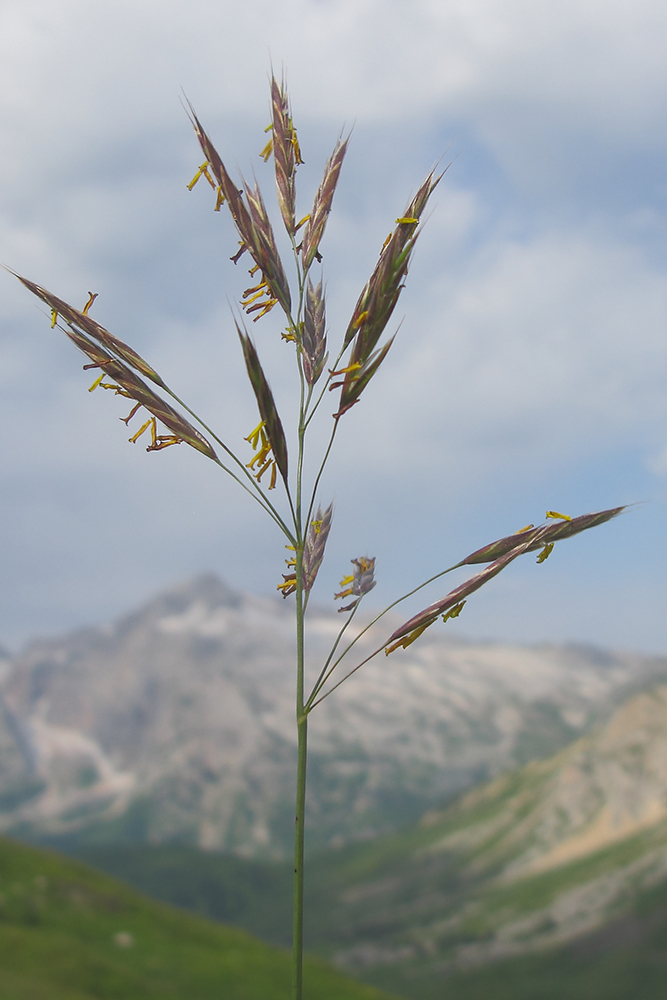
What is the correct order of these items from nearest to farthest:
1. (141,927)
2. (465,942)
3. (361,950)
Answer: (141,927) < (465,942) < (361,950)

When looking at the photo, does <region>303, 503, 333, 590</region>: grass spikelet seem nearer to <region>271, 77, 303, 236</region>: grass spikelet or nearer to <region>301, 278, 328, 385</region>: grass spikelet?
<region>301, 278, 328, 385</region>: grass spikelet

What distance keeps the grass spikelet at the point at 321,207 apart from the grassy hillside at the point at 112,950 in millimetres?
28580

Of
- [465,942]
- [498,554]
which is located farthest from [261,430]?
[465,942]

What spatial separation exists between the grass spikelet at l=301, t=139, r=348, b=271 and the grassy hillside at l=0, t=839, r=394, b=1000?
2858 centimetres

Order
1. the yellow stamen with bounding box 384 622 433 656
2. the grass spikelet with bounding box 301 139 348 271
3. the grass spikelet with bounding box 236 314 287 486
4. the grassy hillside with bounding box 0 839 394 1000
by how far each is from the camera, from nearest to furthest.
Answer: the grass spikelet with bounding box 236 314 287 486, the yellow stamen with bounding box 384 622 433 656, the grass spikelet with bounding box 301 139 348 271, the grassy hillside with bounding box 0 839 394 1000

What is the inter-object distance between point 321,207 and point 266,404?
25.9 inches

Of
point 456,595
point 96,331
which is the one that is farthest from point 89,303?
point 456,595

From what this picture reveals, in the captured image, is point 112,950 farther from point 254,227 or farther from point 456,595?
point 254,227

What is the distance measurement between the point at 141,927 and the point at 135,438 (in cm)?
6198

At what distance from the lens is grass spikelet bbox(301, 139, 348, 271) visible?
214 cm

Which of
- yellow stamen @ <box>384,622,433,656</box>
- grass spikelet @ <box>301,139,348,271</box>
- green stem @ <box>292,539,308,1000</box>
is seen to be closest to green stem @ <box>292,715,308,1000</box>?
green stem @ <box>292,539,308,1000</box>

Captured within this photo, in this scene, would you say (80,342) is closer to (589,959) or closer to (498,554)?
(498,554)

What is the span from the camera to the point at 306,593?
2.08m

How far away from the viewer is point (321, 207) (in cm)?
219
